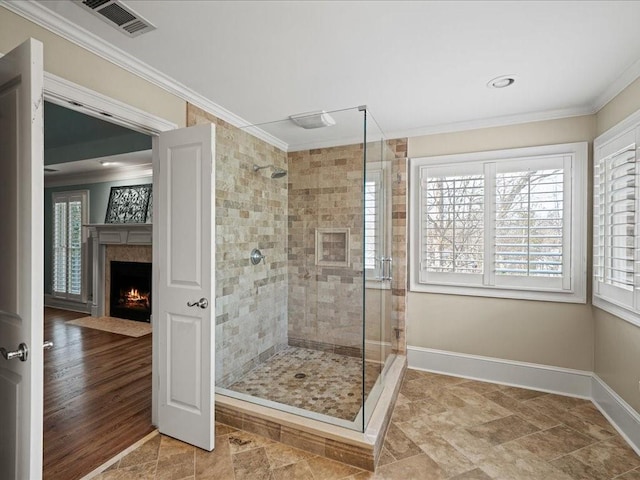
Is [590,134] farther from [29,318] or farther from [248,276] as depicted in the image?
[29,318]

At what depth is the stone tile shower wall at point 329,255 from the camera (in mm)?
3053

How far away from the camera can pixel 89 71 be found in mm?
1918

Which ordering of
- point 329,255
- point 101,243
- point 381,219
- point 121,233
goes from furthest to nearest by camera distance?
point 101,243 < point 121,233 < point 329,255 < point 381,219

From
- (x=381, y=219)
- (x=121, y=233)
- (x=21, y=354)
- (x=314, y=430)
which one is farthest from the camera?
(x=121, y=233)

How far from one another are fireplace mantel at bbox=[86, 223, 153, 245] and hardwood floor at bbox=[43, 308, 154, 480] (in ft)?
5.22

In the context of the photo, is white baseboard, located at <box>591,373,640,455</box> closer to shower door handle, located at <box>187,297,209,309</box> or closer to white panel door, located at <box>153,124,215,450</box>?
white panel door, located at <box>153,124,215,450</box>

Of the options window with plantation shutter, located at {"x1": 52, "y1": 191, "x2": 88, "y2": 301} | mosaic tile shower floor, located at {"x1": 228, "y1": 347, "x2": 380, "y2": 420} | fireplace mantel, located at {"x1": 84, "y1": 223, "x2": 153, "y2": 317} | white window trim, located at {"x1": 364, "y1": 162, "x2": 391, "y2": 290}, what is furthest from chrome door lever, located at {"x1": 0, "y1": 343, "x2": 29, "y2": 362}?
window with plantation shutter, located at {"x1": 52, "y1": 191, "x2": 88, "y2": 301}

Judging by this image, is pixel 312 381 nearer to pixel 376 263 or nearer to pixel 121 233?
pixel 376 263

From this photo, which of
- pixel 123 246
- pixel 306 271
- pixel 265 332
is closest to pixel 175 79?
pixel 306 271

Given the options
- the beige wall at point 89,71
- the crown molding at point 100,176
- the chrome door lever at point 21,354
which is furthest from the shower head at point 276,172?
the crown molding at point 100,176

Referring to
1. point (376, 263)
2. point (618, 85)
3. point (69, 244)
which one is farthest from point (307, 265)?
point (69, 244)

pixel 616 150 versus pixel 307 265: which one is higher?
pixel 616 150

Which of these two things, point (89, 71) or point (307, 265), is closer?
point (89, 71)

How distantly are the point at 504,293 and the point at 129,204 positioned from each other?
5.66 metres
